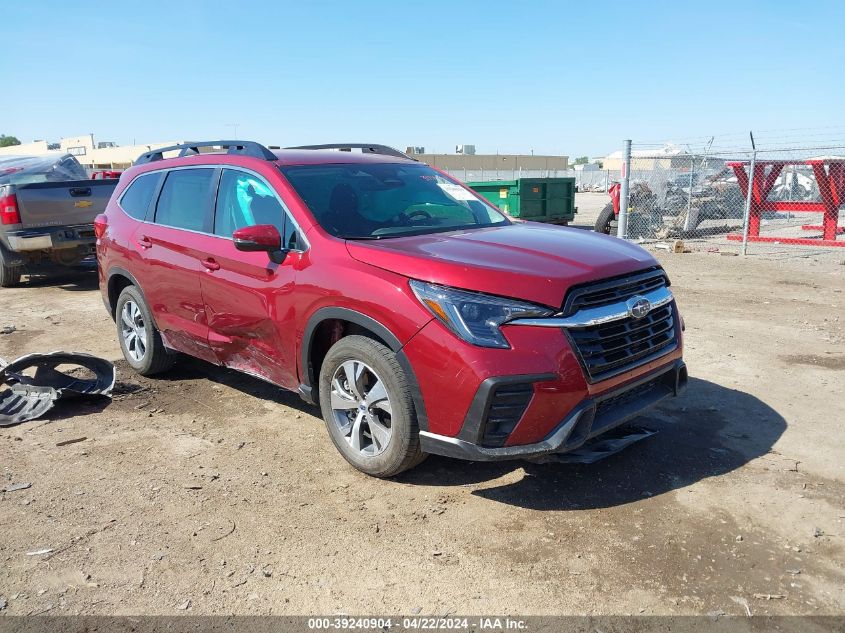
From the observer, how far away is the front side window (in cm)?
420

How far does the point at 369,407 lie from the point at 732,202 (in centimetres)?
1815

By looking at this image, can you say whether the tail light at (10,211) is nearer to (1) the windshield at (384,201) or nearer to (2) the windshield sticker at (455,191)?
(1) the windshield at (384,201)

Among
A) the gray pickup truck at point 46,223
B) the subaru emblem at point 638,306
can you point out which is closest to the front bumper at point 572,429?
the subaru emblem at point 638,306

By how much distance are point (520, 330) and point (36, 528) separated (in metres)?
2.67

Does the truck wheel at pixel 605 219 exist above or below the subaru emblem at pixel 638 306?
below

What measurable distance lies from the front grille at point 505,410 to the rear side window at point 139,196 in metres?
3.77

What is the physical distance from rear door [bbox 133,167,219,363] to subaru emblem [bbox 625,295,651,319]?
2917 millimetres

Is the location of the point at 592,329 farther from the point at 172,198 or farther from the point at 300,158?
the point at 172,198

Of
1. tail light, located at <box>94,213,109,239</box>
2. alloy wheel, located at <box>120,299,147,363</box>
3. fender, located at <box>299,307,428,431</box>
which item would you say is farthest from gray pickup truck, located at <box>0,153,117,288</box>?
fender, located at <box>299,307,428,431</box>

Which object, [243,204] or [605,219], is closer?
[243,204]

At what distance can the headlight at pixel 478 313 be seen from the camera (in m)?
3.21

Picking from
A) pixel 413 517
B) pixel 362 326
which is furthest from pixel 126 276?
pixel 413 517

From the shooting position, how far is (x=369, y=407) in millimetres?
3746

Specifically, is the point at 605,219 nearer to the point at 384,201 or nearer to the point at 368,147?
the point at 368,147
